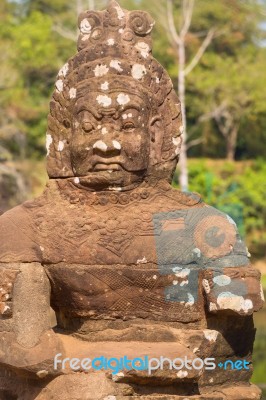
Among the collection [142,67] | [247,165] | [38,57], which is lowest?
→ [247,165]

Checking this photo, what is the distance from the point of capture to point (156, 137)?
6.07m

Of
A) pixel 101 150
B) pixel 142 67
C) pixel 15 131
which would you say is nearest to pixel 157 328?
pixel 101 150

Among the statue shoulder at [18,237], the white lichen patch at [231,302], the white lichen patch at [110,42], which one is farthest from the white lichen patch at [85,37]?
the white lichen patch at [231,302]

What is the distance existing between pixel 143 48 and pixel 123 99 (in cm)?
37

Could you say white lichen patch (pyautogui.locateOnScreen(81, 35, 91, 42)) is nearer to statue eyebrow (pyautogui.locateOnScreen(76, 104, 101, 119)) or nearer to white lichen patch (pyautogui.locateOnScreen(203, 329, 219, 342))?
statue eyebrow (pyautogui.locateOnScreen(76, 104, 101, 119))

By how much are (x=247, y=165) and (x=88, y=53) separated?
83.7 ft

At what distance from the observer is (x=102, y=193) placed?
19.3ft

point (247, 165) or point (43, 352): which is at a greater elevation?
point (43, 352)

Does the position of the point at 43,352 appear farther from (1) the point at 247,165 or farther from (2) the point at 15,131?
(1) the point at 247,165

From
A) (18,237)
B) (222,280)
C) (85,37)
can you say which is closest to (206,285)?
(222,280)

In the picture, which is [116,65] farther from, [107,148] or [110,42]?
[107,148]

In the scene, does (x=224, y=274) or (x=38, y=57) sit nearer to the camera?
(x=224, y=274)

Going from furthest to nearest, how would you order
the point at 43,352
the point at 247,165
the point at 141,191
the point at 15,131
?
1. the point at 247,165
2. the point at 15,131
3. the point at 141,191
4. the point at 43,352

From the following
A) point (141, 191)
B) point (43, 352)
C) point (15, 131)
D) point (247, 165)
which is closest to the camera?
point (43, 352)
